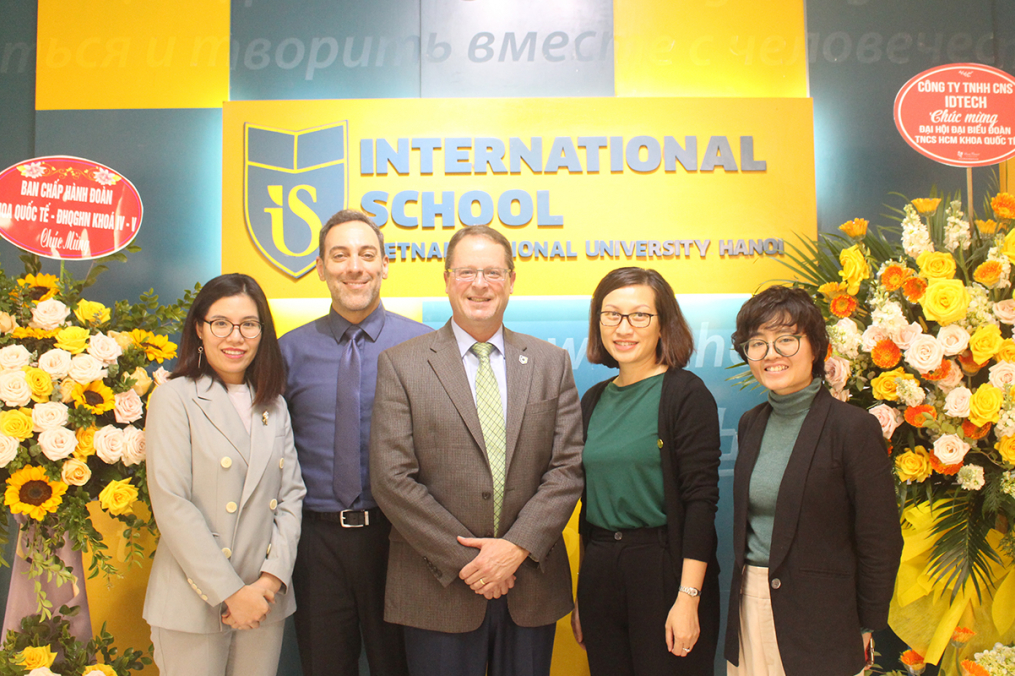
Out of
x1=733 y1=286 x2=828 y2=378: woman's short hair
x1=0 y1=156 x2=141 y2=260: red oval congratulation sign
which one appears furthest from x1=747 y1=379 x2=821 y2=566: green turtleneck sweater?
x1=0 y1=156 x2=141 y2=260: red oval congratulation sign

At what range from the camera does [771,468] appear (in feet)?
6.86

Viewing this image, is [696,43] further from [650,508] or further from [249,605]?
[249,605]

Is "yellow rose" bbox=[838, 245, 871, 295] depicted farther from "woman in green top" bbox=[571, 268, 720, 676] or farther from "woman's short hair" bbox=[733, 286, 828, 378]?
"woman in green top" bbox=[571, 268, 720, 676]

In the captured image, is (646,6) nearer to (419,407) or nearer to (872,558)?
(419,407)

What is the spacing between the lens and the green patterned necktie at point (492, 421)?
2207 millimetres

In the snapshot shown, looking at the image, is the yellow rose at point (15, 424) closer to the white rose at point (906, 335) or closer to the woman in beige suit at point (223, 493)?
the woman in beige suit at point (223, 493)

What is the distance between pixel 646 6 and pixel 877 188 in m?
1.59

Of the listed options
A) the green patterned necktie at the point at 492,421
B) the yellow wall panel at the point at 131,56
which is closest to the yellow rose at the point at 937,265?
the green patterned necktie at the point at 492,421

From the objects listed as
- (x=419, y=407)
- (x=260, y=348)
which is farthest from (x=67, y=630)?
(x=419, y=407)

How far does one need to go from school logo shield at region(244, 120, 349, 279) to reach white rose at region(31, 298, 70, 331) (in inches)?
43.4

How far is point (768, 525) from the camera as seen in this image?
2061 millimetres

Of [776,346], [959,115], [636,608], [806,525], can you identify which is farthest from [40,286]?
[959,115]

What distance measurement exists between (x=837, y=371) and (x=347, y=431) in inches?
72.7

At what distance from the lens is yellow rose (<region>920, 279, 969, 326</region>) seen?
240cm
